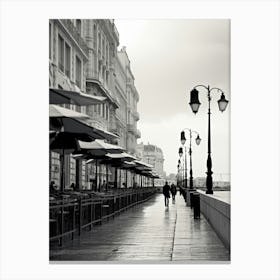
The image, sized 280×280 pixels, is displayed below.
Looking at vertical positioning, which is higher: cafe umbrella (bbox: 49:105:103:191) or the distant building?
cafe umbrella (bbox: 49:105:103:191)

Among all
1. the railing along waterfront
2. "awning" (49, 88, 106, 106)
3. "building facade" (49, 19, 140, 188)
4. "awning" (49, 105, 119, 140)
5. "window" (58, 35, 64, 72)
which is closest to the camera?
"awning" (49, 88, 106, 106)

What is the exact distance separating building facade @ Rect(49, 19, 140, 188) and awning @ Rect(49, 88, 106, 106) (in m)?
0.72

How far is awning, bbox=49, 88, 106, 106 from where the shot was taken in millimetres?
9578

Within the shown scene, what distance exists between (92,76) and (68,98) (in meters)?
11.8

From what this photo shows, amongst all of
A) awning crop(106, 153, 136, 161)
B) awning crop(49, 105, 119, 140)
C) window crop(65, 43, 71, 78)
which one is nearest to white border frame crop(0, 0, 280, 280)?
awning crop(49, 105, 119, 140)

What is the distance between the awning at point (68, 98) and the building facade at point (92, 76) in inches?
28.5

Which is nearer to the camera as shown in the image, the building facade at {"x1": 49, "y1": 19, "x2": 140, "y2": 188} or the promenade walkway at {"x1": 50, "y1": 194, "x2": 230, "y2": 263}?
the promenade walkway at {"x1": 50, "y1": 194, "x2": 230, "y2": 263}

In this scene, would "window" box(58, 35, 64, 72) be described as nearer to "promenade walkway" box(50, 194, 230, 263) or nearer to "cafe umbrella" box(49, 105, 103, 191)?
"promenade walkway" box(50, 194, 230, 263)

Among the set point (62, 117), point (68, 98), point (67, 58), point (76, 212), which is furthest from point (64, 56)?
point (68, 98)

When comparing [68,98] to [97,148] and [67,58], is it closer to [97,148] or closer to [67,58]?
[97,148]

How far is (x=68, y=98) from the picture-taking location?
32.0 ft
